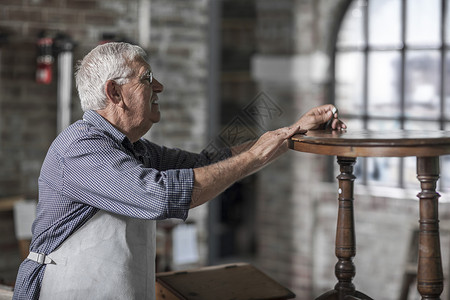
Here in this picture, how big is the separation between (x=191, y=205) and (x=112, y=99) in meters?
0.44

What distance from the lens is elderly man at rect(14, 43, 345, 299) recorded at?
183cm

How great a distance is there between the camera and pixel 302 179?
568 cm

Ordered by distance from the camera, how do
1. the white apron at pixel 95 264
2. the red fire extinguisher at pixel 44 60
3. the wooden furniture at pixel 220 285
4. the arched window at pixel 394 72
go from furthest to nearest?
the arched window at pixel 394 72
the red fire extinguisher at pixel 44 60
the wooden furniture at pixel 220 285
the white apron at pixel 95 264

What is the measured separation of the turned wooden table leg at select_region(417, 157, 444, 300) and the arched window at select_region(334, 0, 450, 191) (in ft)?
11.0

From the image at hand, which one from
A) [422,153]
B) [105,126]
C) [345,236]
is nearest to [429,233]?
[422,153]

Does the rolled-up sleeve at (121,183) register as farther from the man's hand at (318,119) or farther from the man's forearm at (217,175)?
the man's hand at (318,119)

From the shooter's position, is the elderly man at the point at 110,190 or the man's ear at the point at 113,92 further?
the man's ear at the point at 113,92

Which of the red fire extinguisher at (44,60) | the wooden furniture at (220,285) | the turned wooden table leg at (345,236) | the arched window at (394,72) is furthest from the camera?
the arched window at (394,72)

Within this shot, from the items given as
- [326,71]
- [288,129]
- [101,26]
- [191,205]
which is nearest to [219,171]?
[191,205]

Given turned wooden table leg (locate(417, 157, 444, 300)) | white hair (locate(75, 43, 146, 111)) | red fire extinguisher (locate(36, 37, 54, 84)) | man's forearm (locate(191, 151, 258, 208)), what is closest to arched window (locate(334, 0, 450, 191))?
red fire extinguisher (locate(36, 37, 54, 84))

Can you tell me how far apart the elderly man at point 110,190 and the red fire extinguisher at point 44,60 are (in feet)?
7.85

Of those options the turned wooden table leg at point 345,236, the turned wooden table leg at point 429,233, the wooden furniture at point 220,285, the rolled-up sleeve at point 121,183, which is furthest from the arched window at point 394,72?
the rolled-up sleeve at point 121,183

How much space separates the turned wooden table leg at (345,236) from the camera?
2188 millimetres

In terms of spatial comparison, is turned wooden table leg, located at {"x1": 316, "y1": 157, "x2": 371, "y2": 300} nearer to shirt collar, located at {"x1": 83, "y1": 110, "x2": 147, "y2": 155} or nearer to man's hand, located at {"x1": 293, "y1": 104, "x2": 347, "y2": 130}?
man's hand, located at {"x1": 293, "y1": 104, "x2": 347, "y2": 130}
